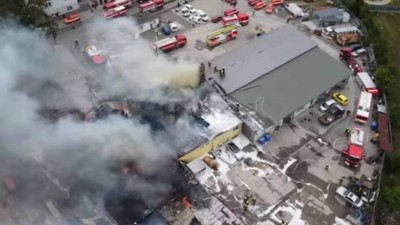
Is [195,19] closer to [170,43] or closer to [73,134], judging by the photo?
[170,43]

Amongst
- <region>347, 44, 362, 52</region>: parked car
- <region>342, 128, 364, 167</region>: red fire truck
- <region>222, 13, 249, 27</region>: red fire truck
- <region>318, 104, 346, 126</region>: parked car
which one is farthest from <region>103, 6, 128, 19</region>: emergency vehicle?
<region>342, 128, 364, 167</region>: red fire truck

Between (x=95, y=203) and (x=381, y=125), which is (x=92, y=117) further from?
(x=381, y=125)

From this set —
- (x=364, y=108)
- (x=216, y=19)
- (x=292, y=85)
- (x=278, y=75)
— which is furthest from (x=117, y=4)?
(x=364, y=108)

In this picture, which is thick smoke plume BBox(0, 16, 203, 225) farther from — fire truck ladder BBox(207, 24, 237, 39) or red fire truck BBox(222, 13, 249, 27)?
red fire truck BBox(222, 13, 249, 27)

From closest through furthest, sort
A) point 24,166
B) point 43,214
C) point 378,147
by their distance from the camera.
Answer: point 43,214
point 24,166
point 378,147

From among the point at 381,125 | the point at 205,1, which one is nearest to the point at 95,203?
the point at 381,125

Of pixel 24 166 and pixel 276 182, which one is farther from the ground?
pixel 24 166
